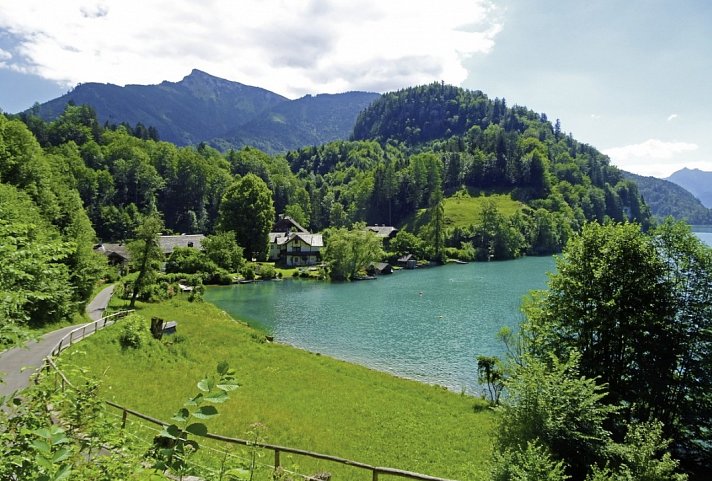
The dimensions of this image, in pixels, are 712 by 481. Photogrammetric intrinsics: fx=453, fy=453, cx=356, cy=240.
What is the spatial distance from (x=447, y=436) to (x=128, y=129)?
639 feet

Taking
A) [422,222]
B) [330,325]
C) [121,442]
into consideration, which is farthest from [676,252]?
[422,222]

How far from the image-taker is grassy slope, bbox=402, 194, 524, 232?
139625 mm

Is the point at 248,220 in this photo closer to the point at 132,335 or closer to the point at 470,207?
the point at 132,335

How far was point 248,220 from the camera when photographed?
96.7 m

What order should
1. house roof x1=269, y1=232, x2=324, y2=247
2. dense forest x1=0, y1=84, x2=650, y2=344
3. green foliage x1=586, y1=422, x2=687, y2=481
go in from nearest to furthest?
green foliage x1=586, y1=422, x2=687, y2=481
house roof x1=269, y1=232, x2=324, y2=247
dense forest x1=0, y1=84, x2=650, y2=344

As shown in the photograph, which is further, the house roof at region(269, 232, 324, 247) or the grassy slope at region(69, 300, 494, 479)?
the house roof at region(269, 232, 324, 247)

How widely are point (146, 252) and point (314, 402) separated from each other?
30.3 metres

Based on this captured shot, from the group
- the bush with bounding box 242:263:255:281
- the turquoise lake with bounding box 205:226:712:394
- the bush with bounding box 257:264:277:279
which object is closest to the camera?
the turquoise lake with bounding box 205:226:712:394

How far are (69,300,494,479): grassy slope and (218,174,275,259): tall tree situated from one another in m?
61.9

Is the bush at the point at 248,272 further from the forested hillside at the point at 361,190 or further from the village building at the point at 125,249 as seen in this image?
the forested hillside at the point at 361,190

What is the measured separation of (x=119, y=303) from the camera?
1826 inches

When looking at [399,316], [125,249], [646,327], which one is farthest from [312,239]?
[646,327]

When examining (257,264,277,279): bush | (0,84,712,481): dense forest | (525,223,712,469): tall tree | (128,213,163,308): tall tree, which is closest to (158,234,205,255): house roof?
(0,84,712,481): dense forest

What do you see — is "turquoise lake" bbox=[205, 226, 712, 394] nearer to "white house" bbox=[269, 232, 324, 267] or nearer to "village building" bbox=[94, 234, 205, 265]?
"white house" bbox=[269, 232, 324, 267]
